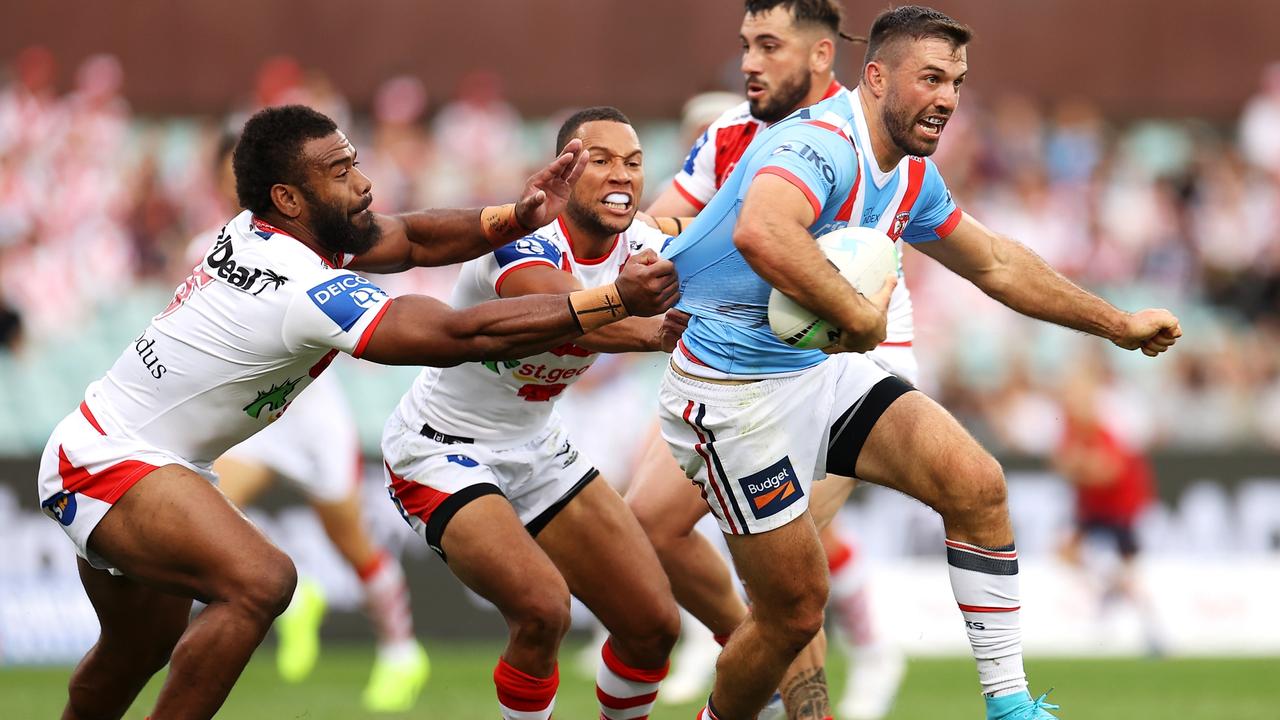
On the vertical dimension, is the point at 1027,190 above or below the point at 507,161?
above

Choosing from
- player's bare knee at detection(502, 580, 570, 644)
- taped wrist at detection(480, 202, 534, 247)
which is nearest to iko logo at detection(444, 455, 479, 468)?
player's bare knee at detection(502, 580, 570, 644)

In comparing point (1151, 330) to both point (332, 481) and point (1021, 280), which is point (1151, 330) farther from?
point (332, 481)

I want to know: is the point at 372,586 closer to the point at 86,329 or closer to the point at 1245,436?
the point at 86,329

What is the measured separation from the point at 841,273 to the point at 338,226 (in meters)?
2.06

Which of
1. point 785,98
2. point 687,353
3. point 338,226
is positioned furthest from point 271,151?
point 785,98

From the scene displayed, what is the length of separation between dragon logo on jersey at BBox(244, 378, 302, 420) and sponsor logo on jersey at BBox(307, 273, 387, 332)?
60 centimetres

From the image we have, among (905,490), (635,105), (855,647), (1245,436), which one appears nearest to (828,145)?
(905,490)

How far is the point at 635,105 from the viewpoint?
66.7 feet

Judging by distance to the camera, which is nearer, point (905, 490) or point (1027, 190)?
point (905, 490)

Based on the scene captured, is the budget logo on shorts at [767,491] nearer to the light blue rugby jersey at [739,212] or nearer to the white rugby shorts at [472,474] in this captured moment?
the light blue rugby jersey at [739,212]

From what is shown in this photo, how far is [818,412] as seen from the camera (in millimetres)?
6727

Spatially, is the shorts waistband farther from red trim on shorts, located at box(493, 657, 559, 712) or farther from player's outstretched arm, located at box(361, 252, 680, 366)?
player's outstretched arm, located at box(361, 252, 680, 366)

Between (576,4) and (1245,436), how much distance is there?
953 centimetres

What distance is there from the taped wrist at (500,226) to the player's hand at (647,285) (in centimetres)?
110
